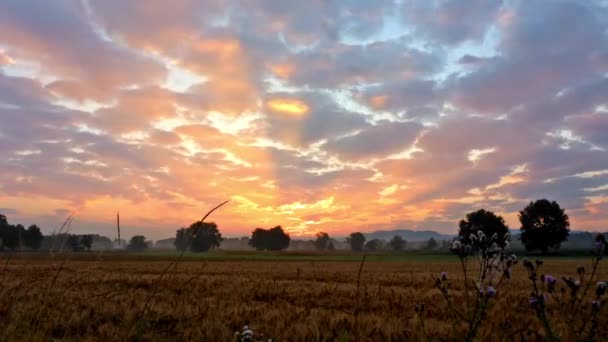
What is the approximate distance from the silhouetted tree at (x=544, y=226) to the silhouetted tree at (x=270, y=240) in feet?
344

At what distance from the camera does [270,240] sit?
622ft

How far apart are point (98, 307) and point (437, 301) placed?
Result: 731cm

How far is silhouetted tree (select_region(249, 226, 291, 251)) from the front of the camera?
18962 centimetres

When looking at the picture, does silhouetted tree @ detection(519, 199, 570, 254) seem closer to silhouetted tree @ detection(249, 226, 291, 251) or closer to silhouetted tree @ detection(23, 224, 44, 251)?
silhouetted tree @ detection(249, 226, 291, 251)

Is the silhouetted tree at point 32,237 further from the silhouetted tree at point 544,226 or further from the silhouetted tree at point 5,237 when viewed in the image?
the silhouetted tree at point 5,237

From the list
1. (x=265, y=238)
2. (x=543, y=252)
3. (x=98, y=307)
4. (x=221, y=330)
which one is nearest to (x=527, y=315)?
(x=221, y=330)

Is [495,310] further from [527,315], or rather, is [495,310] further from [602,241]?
[602,241]

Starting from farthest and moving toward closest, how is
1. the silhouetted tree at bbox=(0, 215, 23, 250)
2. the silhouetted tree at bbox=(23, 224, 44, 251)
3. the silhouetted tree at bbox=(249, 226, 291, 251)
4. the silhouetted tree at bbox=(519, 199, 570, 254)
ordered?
the silhouetted tree at bbox=(249, 226, 291, 251)
the silhouetted tree at bbox=(23, 224, 44, 251)
the silhouetted tree at bbox=(519, 199, 570, 254)
the silhouetted tree at bbox=(0, 215, 23, 250)

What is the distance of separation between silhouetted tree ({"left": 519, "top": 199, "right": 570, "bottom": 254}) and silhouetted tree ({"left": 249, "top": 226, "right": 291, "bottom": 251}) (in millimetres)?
104995

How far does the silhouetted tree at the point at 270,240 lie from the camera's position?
190 m

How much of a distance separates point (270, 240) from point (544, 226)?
367ft

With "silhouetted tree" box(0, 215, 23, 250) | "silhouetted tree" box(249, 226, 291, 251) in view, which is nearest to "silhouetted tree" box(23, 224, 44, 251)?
"silhouetted tree" box(249, 226, 291, 251)

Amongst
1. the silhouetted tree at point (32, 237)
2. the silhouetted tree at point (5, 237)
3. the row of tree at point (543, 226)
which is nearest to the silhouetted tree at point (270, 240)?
the silhouetted tree at point (32, 237)

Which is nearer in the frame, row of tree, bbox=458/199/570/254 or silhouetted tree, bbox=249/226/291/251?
row of tree, bbox=458/199/570/254
